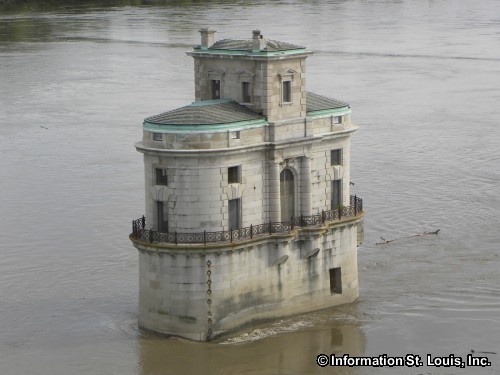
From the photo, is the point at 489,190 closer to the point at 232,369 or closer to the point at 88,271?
the point at 88,271

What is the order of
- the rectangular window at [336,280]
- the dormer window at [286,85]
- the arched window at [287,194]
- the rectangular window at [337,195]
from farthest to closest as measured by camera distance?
the rectangular window at [336,280], the rectangular window at [337,195], the arched window at [287,194], the dormer window at [286,85]

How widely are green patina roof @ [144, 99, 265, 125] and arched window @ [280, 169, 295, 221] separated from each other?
221 cm

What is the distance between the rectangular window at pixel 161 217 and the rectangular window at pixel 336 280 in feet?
21.6

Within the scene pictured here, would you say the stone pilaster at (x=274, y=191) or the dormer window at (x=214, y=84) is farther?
the dormer window at (x=214, y=84)

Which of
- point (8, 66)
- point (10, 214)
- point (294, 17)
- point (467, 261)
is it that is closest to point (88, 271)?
point (10, 214)

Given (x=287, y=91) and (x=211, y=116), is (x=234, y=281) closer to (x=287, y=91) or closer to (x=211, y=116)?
(x=211, y=116)

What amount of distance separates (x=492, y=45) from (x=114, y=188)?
209 feet

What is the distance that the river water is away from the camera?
44844 millimetres

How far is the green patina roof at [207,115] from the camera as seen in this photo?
4309 centimetres

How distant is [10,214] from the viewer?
61.4 meters

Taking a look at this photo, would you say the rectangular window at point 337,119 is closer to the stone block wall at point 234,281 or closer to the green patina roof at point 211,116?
the green patina roof at point 211,116

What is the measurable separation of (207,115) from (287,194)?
4.33 m

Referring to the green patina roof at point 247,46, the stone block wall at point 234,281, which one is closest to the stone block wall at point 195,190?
the stone block wall at point 234,281

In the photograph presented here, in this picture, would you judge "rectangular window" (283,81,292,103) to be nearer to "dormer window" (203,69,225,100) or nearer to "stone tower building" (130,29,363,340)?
"stone tower building" (130,29,363,340)
